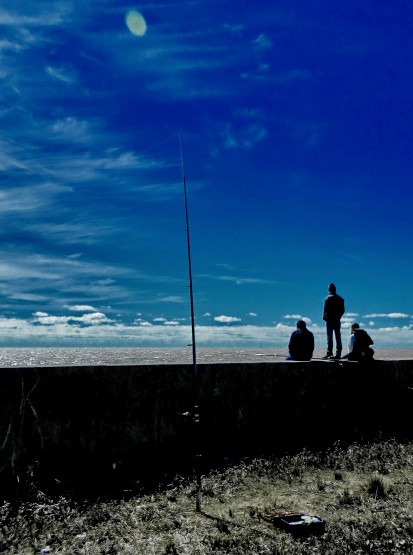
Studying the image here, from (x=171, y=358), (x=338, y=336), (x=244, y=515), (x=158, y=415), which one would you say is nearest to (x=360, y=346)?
(x=338, y=336)

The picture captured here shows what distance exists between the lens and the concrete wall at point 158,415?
8875 millimetres

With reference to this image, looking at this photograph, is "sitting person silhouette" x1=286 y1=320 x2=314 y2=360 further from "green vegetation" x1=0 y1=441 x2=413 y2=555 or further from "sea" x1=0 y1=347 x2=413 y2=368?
"green vegetation" x1=0 y1=441 x2=413 y2=555

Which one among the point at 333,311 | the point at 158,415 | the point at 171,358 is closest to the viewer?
the point at 158,415

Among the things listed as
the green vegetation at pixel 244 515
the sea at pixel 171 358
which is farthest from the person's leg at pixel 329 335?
the green vegetation at pixel 244 515

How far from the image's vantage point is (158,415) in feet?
31.1

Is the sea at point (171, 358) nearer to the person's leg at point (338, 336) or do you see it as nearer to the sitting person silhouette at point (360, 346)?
the person's leg at point (338, 336)

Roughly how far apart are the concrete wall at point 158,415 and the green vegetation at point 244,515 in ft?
2.33

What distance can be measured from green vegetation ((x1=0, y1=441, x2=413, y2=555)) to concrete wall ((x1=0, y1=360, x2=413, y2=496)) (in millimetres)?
710

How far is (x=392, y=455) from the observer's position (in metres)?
9.95

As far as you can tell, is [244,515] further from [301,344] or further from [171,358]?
[171,358]

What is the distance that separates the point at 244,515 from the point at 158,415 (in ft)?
8.76

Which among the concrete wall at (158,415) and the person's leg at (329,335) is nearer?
the concrete wall at (158,415)

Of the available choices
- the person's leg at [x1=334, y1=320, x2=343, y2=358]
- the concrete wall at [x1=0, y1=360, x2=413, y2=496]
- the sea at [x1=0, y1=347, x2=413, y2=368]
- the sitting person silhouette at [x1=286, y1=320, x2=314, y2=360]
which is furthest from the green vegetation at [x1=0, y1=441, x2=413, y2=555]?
the person's leg at [x1=334, y1=320, x2=343, y2=358]

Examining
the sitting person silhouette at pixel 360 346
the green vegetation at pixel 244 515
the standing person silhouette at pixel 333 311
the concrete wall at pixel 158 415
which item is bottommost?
the green vegetation at pixel 244 515
